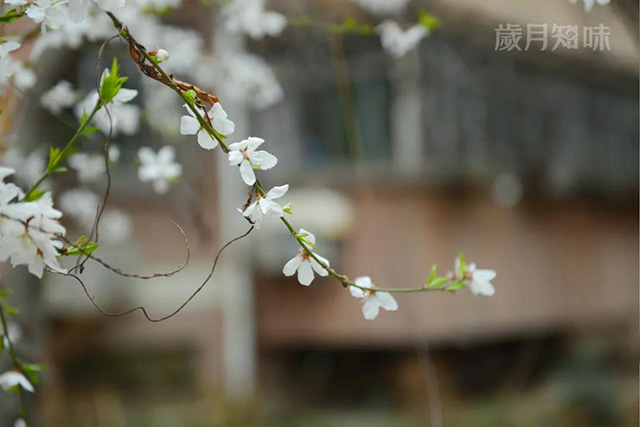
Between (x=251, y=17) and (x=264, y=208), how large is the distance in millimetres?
908

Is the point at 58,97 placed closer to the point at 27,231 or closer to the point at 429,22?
the point at 429,22

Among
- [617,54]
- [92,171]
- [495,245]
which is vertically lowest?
[92,171]

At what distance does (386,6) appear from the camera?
2.61 m

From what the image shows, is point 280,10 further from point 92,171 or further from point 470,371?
point 470,371

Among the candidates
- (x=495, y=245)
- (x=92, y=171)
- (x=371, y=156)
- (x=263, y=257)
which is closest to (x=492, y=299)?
(x=495, y=245)

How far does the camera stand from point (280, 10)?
2.35 m

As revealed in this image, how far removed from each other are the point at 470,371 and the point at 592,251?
59.1 inches

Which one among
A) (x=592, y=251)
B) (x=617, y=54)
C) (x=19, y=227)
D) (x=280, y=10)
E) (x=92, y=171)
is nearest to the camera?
(x=19, y=227)

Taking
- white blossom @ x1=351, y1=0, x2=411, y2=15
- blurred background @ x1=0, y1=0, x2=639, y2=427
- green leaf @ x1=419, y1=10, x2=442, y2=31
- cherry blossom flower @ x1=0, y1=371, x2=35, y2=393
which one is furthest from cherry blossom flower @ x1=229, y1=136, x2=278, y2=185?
blurred background @ x1=0, y1=0, x2=639, y2=427

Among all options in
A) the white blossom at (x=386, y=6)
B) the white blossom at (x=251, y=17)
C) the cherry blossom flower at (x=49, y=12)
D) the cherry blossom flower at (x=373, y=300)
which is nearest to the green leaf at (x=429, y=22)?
the white blossom at (x=251, y=17)

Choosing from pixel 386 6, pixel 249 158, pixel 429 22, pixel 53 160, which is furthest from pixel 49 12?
pixel 386 6

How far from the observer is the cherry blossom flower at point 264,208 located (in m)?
0.79

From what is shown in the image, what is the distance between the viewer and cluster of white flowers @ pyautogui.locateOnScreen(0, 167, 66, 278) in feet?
2.44

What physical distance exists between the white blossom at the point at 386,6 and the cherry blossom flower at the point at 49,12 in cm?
180
